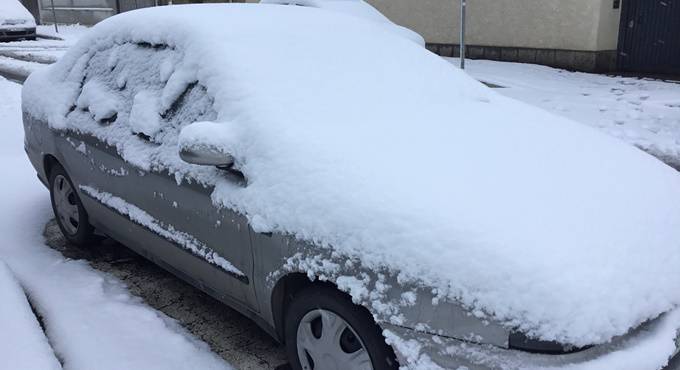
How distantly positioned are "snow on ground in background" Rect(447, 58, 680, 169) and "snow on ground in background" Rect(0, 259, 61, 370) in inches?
227

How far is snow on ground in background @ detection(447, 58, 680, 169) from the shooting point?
7156 millimetres

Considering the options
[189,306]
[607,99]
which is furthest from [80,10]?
[189,306]

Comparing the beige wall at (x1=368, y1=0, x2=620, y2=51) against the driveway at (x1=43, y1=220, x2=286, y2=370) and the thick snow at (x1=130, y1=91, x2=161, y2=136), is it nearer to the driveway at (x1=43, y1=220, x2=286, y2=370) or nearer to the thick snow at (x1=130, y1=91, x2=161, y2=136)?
the driveway at (x1=43, y1=220, x2=286, y2=370)

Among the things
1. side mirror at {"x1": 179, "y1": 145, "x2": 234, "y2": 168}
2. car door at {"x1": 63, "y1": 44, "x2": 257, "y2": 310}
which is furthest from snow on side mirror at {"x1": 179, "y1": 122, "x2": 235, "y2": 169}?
car door at {"x1": 63, "y1": 44, "x2": 257, "y2": 310}

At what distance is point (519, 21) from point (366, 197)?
39.4ft

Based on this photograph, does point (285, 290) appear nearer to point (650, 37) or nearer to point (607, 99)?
point (607, 99)

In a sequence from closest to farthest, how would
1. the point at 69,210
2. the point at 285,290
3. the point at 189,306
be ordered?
the point at 285,290 < the point at 189,306 < the point at 69,210

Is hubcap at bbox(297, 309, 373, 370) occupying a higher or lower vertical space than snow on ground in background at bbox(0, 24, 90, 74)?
lower

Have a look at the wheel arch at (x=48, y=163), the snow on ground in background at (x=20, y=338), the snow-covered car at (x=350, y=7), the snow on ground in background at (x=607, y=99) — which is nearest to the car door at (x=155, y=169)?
the wheel arch at (x=48, y=163)

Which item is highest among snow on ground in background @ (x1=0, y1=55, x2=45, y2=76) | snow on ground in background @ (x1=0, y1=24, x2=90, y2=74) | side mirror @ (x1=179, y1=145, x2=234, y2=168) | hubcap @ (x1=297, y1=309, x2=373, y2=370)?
side mirror @ (x1=179, y1=145, x2=234, y2=168)

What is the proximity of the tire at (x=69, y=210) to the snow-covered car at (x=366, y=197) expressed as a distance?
236mm

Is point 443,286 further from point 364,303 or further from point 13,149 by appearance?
point 13,149

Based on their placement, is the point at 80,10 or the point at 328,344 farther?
the point at 80,10

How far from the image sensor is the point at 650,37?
39.0ft
